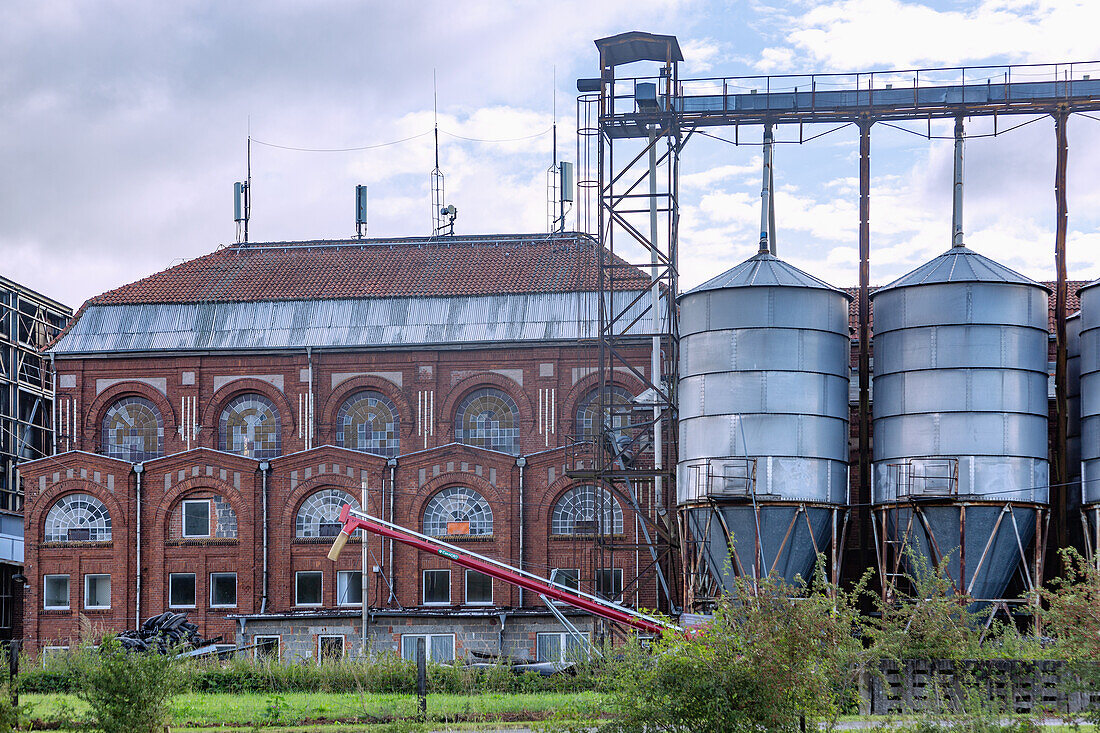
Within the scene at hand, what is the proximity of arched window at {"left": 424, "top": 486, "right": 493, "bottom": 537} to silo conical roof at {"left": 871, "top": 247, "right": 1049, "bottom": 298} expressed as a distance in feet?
51.7

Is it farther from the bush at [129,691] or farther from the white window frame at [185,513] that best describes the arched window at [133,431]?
the bush at [129,691]

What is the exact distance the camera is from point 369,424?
4794cm

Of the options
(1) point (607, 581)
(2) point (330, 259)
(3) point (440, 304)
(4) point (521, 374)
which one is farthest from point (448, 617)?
(2) point (330, 259)

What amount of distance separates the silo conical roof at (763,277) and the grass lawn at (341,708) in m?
12.5

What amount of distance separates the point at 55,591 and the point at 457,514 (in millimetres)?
13945

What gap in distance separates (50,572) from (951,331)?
30.3 metres

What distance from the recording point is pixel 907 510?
111 ft

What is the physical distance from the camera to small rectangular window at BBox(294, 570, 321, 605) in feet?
148

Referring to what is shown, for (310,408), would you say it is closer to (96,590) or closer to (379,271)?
(379,271)

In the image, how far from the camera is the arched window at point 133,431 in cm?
4847

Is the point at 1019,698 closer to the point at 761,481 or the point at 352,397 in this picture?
the point at 761,481

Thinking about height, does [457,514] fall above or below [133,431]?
below

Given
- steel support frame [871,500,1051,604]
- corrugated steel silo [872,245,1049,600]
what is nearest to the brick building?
steel support frame [871,500,1051,604]

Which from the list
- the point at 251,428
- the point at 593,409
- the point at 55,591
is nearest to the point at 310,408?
the point at 251,428
